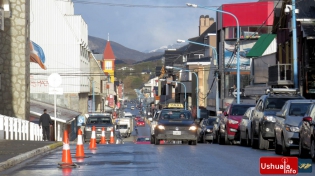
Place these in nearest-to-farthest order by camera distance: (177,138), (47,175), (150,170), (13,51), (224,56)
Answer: (47,175), (150,170), (177,138), (13,51), (224,56)

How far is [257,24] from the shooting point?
77250mm

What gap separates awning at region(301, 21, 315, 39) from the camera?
40.0m

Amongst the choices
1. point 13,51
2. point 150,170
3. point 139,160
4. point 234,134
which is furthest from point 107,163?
point 13,51

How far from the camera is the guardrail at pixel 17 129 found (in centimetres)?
2820

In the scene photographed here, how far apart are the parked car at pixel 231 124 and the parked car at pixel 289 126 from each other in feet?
30.1

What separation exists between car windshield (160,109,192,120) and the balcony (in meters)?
16.5

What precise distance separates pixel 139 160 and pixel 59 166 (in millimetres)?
2641

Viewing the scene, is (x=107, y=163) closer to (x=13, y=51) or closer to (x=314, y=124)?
(x=314, y=124)

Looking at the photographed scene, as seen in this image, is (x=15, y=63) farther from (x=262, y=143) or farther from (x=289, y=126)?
(x=289, y=126)

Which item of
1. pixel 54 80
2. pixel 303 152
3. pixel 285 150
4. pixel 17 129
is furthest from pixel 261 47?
pixel 303 152

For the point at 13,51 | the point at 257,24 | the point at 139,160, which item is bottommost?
the point at 139,160

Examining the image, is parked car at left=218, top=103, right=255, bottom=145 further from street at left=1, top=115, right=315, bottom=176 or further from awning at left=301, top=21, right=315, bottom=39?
street at left=1, top=115, right=315, bottom=176

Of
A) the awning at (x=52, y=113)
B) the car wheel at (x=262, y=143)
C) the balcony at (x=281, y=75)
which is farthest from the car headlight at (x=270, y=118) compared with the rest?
the awning at (x=52, y=113)

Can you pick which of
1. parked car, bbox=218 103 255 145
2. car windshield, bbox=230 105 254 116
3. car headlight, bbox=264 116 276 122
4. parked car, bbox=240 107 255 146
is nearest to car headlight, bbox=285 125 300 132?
car headlight, bbox=264 116 276 122
